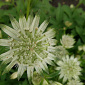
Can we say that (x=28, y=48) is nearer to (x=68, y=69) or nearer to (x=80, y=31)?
(x=68, y=69)

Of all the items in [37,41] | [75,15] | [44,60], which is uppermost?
[75,15]

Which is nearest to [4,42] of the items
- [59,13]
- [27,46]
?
[27,46]

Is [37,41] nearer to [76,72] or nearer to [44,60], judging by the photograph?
[44,60]

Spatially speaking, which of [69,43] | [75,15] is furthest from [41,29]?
[75,15]

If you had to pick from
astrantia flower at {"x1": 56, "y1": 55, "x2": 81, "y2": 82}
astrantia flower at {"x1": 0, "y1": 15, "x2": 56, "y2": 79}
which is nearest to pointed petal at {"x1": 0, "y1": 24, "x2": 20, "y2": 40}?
astrantia flower at {"x1": 0, "y1": 15, "x2": 56, "y2": 79}

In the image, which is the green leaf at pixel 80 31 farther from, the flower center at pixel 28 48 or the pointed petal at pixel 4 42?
the pointed petal at pixel 4 42

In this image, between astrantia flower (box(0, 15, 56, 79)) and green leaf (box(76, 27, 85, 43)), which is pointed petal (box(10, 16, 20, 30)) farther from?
green leaf (box(76, 27, 85, 43))

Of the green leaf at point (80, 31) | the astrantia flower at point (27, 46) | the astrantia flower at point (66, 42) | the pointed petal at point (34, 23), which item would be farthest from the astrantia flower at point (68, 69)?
the green leaf at point (80, 31)
